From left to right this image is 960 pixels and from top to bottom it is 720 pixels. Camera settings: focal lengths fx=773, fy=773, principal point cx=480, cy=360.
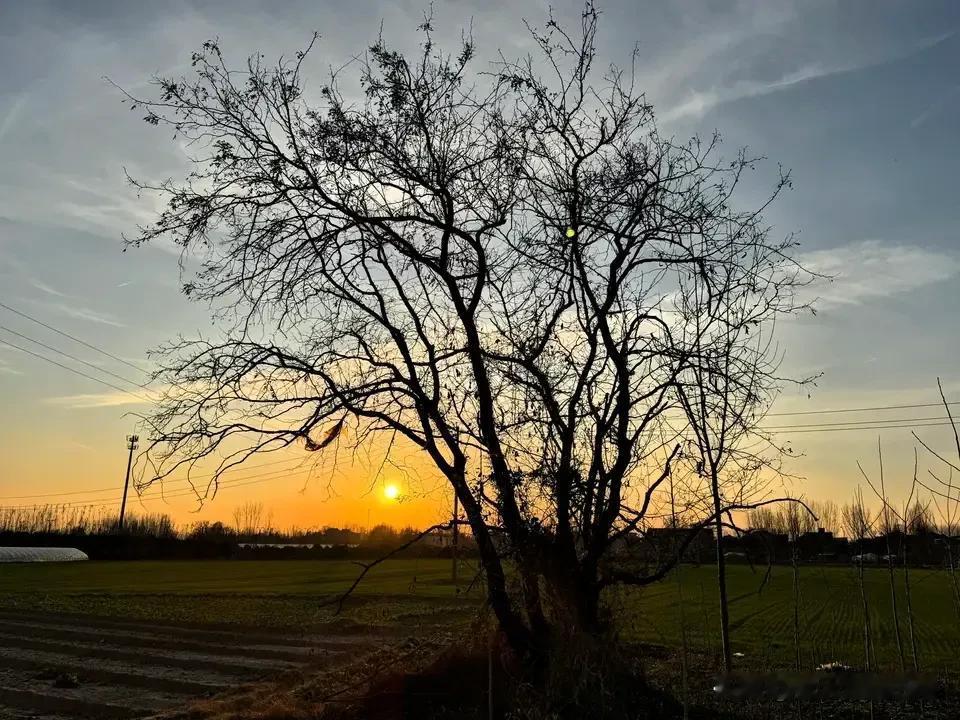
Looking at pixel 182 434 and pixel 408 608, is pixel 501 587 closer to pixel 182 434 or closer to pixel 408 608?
pixel 182 434

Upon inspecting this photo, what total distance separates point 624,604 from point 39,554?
80209 millimetres

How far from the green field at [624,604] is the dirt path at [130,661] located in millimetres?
2297

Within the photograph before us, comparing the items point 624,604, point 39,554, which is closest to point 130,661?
point 624,604

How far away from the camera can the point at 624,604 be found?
10.2 meters

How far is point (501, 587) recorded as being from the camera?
9.43 meters

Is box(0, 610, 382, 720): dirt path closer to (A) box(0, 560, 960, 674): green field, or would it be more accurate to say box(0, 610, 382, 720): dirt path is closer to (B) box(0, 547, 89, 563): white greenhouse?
(A) box(0, 560, 960, 674): green field

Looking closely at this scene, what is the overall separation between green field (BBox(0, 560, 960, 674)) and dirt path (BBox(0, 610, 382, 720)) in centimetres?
230

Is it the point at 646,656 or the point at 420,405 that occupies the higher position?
the point at 420,405

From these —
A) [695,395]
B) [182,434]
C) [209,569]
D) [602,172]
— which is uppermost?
[602,172]

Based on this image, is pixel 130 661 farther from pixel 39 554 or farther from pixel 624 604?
pixel 39 554

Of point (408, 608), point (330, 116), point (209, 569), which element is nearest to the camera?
point (330, 116)

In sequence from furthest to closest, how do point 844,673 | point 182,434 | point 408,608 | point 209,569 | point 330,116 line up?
point 209,569 < point 408,608 < point 844,673 < point 330,116 < point 182,434

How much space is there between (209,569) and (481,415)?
6053 cm

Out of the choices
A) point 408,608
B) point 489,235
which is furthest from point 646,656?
point 408,608
